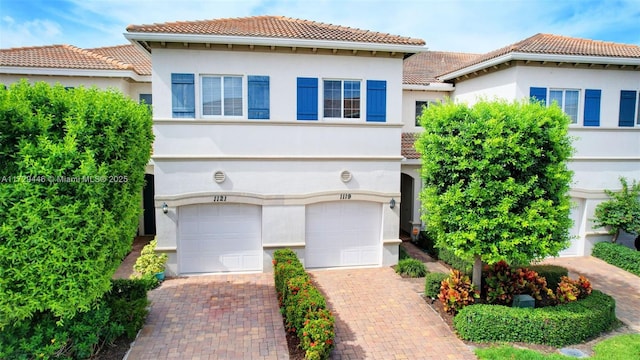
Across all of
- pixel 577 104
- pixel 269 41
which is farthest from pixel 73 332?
pixel 577 104

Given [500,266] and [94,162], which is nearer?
[94,162]

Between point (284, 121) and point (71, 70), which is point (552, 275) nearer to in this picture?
point (284, 121)

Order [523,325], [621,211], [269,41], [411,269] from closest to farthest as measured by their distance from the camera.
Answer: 1. [523,325]
2. [269,41]
3. [411,269]
4. [621,211]

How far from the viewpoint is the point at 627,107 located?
595 inches

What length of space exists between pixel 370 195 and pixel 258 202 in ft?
12.9

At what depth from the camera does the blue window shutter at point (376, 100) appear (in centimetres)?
1300

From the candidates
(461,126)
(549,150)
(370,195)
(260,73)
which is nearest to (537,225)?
(549,150)

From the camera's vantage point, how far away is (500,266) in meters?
10.6

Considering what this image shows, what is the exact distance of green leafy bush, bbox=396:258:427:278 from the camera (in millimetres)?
12742

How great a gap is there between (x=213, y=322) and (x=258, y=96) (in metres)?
7.04

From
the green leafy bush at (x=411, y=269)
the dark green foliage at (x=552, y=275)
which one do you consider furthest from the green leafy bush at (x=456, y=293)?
the dark green foliage at (x=552, y=275)

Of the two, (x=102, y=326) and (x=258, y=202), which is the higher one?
(x=258, y=202)

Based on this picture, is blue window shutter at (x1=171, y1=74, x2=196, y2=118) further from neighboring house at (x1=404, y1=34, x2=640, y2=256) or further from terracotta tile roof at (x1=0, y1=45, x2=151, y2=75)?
neighboring house at (x1=404, y1=34, x2=640, y2=256)

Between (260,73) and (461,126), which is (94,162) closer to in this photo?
(260,73)
